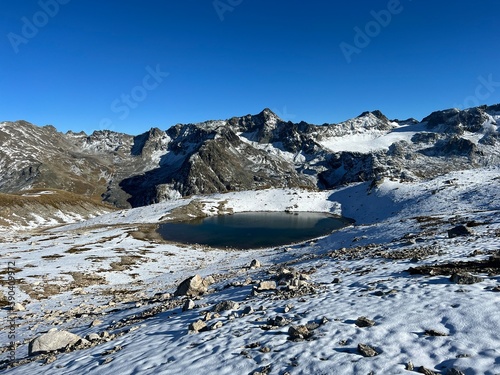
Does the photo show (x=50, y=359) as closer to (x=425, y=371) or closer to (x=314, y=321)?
(x=314, y=321)

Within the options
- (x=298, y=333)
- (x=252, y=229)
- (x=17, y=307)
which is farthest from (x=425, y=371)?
(x=252, y=229)

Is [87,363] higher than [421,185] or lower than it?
lower

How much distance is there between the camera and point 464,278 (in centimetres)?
1580

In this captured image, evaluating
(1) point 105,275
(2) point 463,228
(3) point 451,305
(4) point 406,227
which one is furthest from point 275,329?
(1) point 105,275

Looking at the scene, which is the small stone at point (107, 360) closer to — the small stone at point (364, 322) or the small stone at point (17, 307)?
the small stone at point (364, 322)

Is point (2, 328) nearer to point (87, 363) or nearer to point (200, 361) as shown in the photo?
point (87, 363)

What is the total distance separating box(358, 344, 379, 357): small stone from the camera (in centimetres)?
1049

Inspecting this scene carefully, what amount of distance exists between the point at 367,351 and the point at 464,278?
8744 millimetres

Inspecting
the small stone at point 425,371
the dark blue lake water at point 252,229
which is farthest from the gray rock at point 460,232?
the dark blue lake water at point 252,229

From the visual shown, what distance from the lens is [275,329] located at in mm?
13688

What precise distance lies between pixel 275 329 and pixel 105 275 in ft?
137

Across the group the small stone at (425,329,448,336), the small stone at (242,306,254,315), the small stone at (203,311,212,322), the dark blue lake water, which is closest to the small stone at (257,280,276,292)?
the small stone at (242,306,254,315)

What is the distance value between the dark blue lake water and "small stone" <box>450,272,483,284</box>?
60.4 meters

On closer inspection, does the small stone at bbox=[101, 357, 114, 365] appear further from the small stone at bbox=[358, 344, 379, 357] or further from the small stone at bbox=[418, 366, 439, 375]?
the small stone at bbox=[418, 366, 439, 375]
